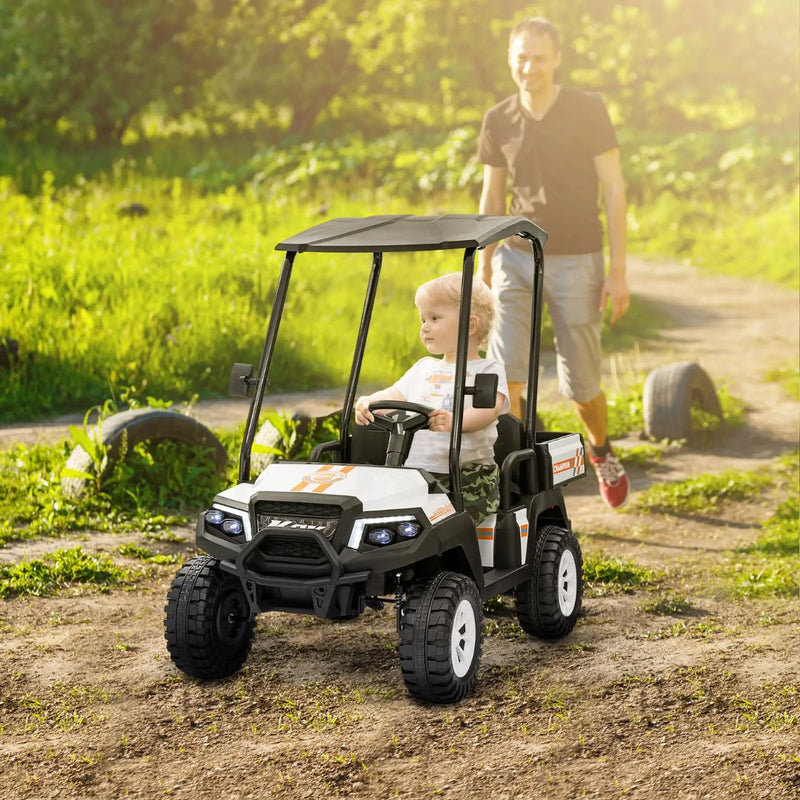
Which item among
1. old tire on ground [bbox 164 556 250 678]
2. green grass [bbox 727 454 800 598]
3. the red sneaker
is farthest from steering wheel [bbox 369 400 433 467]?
the red sneaker

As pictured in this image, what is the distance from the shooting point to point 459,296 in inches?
160

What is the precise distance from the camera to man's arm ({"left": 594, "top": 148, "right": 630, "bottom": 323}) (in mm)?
6055

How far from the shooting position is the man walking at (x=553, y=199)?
598 centimetres

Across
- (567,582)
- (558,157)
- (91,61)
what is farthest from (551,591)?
(91,61)

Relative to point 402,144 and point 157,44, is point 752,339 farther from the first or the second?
point 157,44

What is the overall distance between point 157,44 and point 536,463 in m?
20.8

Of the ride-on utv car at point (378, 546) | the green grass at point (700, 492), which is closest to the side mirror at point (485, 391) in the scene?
the ride-on utv car at point (378, 546)

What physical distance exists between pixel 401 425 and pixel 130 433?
8.74 ft

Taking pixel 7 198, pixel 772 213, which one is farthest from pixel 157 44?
pixel 772 213

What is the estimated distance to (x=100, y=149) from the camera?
21984 millimetres

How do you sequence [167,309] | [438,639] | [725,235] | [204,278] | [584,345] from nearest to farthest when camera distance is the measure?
[438,639]
[584,345]
[167,309]
[204,278]
[725,235]

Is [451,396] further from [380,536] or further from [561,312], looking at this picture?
[561,312]

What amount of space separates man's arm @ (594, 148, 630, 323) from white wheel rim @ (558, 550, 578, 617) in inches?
76.5

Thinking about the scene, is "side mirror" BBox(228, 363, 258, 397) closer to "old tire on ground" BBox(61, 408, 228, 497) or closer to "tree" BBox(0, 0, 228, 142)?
"old tire on ground" BBox(61, 408, 228, 497)
